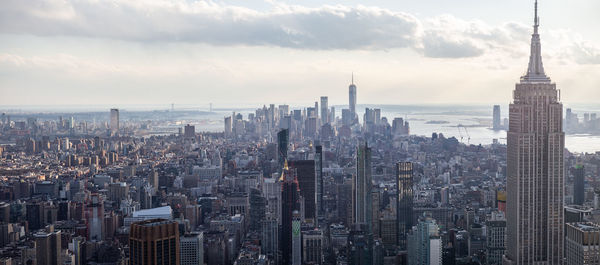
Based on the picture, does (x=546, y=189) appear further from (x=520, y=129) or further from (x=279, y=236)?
(x=279, y=236)

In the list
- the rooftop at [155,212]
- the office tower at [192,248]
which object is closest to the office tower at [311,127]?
the rooftop at [155,212]

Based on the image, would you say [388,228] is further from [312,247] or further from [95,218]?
[95,218]

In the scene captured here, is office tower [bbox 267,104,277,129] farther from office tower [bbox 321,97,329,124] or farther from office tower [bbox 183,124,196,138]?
office tower [bbox 183,124,196,138]

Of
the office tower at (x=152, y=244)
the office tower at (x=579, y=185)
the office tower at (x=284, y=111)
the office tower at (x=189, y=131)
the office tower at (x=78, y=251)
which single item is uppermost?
the office tower at (x=284, y=111)

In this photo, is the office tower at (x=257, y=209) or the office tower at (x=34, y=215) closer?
the office tower at (x=34, y=215)

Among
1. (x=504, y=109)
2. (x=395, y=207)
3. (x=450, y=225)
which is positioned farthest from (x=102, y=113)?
(x=504, y=109)

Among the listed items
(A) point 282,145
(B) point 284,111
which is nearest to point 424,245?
(A) point 282,145

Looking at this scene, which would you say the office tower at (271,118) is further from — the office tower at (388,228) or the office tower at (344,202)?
the office tower at (388,228)

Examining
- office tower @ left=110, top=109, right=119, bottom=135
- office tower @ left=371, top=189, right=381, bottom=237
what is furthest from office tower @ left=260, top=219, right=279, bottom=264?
office tower @ left=110, top=109, right=119, bottom=135
